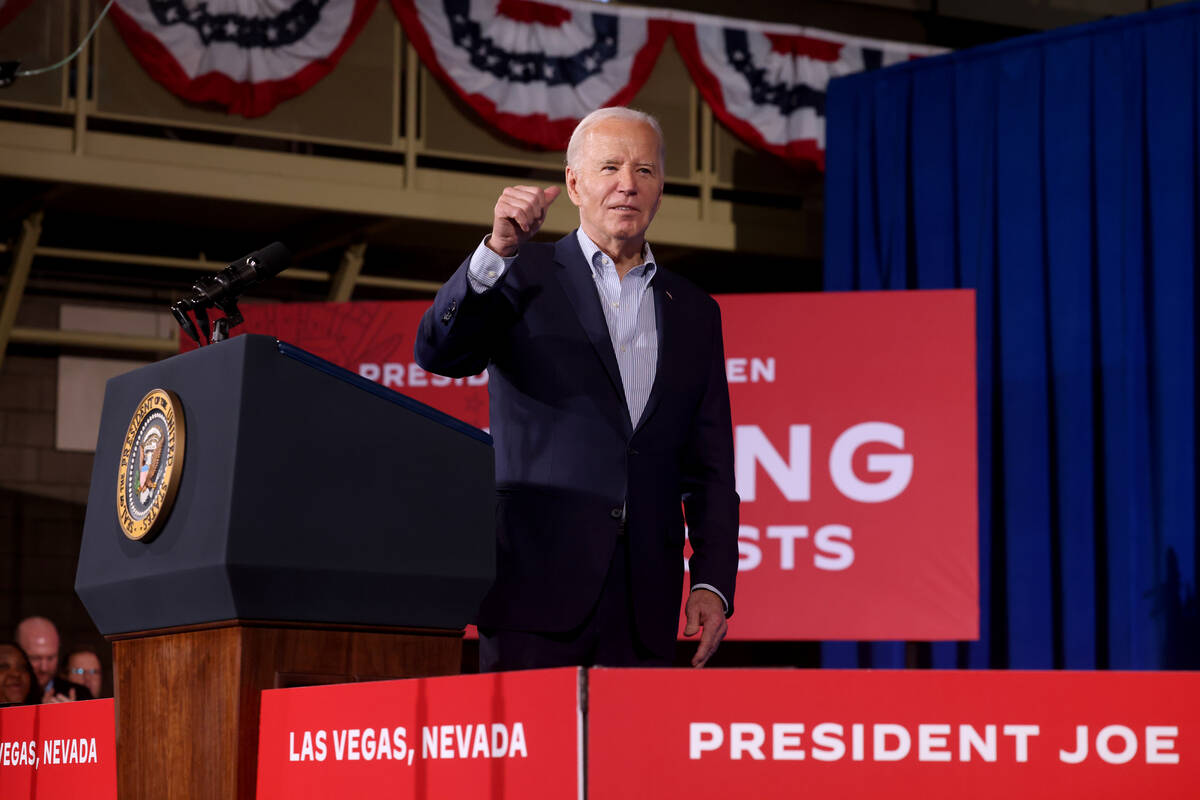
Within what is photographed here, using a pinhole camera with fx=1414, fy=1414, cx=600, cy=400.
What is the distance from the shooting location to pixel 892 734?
2.92ft

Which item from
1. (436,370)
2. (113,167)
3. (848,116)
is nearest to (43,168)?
(113,167)

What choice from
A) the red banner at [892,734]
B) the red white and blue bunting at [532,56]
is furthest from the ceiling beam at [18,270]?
the red banner at [892,734]

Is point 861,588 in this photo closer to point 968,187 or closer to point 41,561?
point 968,187

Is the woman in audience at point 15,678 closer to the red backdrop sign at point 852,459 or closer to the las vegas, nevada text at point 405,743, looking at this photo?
the red backdrop sign at point 852,459

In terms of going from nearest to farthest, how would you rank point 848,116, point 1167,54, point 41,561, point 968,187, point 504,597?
point 504,597 → point 1167,54 → point 968,187 → point 848,116 → point 41,561

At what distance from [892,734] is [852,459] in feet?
12.9

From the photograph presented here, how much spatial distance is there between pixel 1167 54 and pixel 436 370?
480cm

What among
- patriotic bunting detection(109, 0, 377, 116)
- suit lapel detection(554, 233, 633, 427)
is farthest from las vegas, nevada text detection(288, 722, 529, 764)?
patriotic bunting detection(109, 0, 377, 116)

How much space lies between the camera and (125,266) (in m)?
7.52

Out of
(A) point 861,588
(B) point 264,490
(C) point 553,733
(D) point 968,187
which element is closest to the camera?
(C) point 553,733

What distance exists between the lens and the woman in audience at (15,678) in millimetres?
4242

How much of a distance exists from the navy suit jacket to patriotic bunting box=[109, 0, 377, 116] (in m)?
5.02

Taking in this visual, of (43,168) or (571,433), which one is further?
(43,168)

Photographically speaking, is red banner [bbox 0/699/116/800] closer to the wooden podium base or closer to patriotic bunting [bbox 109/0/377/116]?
the wooden podium base
